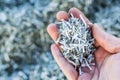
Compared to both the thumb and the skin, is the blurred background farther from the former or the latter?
the thumb

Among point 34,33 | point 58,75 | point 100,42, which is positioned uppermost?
point 100,42

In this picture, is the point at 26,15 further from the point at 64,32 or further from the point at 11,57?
the point at 64,32

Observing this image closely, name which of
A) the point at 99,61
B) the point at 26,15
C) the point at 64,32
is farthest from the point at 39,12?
the point at 99,61

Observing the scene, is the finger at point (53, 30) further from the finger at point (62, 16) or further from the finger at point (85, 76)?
the finger at point (85, 76)

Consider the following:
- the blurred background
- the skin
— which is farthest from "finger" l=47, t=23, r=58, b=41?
the blurred background

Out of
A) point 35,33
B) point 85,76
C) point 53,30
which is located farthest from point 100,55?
point 35,33

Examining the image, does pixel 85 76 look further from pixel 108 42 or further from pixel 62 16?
pixel 62 16

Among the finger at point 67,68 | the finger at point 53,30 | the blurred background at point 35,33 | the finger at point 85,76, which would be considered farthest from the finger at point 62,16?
the blurred background at point 35,33

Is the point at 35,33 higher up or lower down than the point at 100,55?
lower down
